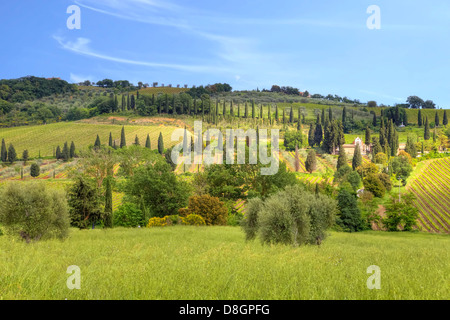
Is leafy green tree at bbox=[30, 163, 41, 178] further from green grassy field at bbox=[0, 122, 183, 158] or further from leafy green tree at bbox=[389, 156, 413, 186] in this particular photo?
leafy green tree at bbox=[389, 156, 413, 186]

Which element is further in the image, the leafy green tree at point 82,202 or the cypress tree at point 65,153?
the cypress tree at point 65,153

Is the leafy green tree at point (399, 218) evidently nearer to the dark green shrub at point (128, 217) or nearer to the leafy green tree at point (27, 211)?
the dark green shrub at point (128, 217)

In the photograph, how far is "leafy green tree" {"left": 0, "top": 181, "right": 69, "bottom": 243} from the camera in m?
25.1

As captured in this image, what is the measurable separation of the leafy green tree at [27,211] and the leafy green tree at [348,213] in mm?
57950

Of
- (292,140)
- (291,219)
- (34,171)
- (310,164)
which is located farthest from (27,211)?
(292,140)

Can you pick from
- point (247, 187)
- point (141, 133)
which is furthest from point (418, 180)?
point (141, 133)

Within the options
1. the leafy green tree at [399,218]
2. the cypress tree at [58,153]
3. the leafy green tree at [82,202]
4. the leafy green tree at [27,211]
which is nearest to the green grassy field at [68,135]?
the cypress tree at [58,153]

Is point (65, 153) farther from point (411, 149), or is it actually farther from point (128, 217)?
point (411, 149)

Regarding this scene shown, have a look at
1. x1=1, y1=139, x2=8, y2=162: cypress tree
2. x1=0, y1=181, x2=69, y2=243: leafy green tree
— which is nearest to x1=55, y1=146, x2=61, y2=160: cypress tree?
x1=1, y1=139, x2=8, y2=162: cypress tree

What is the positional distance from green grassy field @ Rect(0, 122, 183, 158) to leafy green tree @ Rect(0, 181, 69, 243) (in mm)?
133656

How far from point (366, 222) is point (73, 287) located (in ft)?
254

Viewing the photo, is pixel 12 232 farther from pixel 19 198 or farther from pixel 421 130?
pixel 421 130

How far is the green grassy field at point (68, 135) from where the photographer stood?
532 ft
